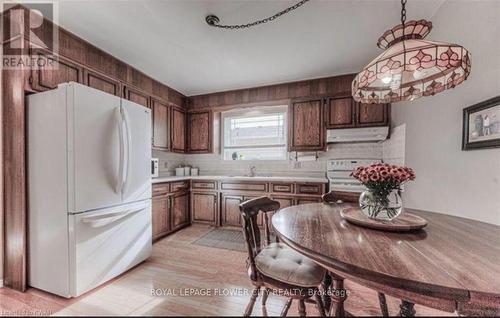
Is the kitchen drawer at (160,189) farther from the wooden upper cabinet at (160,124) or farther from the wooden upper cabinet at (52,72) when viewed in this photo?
the wooden upper cabinet at (52,72)

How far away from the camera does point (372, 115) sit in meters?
3.04

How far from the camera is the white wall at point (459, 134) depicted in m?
1.34

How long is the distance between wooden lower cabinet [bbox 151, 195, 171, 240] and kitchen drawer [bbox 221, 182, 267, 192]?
92cm

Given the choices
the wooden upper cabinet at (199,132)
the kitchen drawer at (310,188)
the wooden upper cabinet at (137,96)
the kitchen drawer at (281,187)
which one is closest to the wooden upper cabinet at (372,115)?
the kitchen drawer at (310,188)

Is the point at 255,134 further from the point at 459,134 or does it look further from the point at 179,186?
the point at 459,134

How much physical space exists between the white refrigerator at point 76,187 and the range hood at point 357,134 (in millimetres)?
2690

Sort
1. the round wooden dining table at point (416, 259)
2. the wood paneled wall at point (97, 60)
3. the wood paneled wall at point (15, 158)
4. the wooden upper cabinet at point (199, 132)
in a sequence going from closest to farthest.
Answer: the round wooden dining table at point (416, 259), the wood paneled wall at point (15, 158), the wood paneled wall at point (97, 60), the wooden upper cabinet at point (199, 132)

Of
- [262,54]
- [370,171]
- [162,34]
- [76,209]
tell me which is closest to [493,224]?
[370,171]

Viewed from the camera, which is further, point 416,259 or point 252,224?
point 252,224

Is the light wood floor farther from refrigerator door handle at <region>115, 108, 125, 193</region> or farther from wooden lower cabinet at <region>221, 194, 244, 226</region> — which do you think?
refrigerator door handle at <region>115, 108, 125, 193</region>

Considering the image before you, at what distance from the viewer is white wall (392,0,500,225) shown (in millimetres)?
1336

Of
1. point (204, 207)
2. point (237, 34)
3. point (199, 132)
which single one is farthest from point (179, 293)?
point (199, 132)

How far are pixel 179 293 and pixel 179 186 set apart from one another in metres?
3.16
